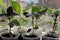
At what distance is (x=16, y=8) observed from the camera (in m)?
0.83

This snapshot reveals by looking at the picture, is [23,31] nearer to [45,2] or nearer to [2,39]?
[2,39]

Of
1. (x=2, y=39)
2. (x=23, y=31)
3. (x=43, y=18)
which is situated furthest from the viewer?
(x=43, y=18)

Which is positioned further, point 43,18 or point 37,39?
point 43,18

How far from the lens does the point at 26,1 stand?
106 cm

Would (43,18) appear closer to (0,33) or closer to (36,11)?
(36,11)

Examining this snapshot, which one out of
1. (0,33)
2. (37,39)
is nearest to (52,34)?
(37,39)

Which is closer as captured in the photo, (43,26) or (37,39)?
(37,39)

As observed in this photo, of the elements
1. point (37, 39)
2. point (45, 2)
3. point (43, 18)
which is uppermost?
point (45, 2)

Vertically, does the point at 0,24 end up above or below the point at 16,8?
below

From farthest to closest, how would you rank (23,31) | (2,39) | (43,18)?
(43,18), (23,31), (2,39)

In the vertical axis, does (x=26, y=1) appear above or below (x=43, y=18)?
above

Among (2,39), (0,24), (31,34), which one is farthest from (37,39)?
(0,24)

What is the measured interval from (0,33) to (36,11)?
0.91 ft

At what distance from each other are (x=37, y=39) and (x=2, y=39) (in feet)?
0.69
